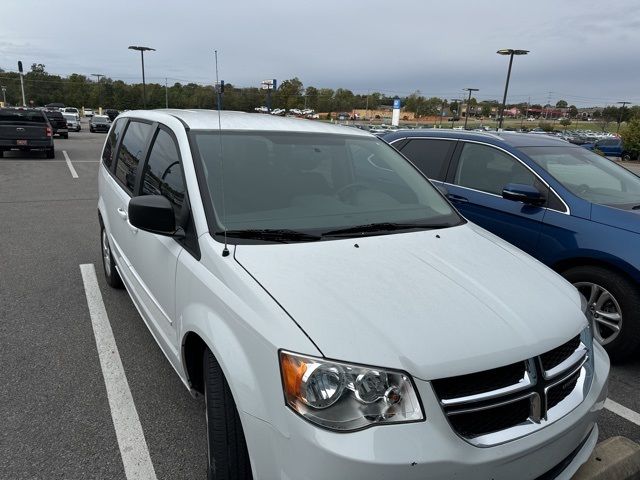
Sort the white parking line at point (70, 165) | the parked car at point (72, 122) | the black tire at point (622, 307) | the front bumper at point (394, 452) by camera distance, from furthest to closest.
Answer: the parked car at point (72, 122) → the white parking line at point (70, 165) → the black tire at point (622, 307) → the front bumper at point (394, 452)

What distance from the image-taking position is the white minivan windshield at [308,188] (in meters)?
2.44

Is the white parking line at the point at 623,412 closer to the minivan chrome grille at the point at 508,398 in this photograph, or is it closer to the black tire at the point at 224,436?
the minivan chrome grille at the point at 508,398

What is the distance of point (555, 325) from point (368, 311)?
2.57ft

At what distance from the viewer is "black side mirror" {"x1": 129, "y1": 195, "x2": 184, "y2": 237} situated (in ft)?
7.62

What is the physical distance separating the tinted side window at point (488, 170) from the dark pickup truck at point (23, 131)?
16.1 meters

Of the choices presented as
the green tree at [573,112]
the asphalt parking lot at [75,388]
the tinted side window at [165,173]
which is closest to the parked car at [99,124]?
the asphalt parking lot at [75,388]

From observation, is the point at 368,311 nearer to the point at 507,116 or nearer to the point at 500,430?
the point at 500,430

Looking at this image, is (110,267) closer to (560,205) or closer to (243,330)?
(243,330)

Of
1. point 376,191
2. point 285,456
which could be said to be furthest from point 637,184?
point 285,456

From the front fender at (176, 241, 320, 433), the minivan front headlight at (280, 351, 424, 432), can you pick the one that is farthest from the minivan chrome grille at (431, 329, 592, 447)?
the front fender at (176, 241, 320, 433)

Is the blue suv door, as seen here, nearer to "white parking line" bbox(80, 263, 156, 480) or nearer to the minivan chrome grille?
the minivan chrome grille

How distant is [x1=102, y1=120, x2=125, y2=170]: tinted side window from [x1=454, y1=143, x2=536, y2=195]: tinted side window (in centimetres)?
335

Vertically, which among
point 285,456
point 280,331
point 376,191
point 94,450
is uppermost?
point 376,191

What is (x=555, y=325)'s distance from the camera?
1.91 metres
